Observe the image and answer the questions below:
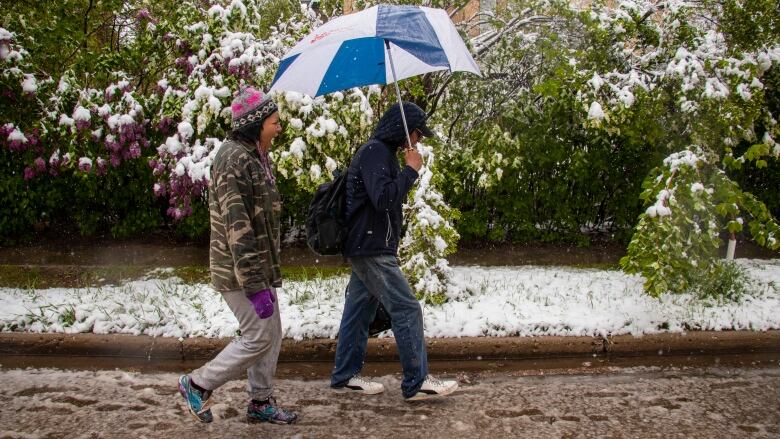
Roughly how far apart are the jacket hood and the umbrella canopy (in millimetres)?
297

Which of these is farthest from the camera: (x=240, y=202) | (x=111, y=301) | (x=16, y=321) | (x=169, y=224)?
(x=169, y=224)

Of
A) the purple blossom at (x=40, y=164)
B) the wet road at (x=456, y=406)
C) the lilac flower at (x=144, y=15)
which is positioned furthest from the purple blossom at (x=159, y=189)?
the wet road at (x=456, y=406)

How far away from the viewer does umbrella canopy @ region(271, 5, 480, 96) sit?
3830mm

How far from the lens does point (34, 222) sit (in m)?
7.50

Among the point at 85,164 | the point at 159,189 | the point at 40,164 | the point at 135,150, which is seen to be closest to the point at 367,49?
the point at 159,189

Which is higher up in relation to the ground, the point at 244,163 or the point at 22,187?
the point at 244,163

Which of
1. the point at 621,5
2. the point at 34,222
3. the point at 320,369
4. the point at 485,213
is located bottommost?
the point at 320,369

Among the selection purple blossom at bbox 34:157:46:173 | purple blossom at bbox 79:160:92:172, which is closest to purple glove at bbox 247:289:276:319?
purple blossom at bbox 79:160:92:172

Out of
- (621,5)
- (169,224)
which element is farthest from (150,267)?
(621,5)

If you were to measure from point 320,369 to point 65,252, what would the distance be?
13.9 ft

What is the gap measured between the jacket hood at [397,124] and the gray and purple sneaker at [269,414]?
1.73 m

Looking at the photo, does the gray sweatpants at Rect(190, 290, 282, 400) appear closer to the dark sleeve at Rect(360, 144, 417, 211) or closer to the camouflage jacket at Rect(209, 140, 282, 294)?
the camouflage jacket at Rect(209, 140, 282, 294)

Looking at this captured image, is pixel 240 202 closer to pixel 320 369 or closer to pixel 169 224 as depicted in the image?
pixel 320 369

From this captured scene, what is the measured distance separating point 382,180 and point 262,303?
0.97 metres
